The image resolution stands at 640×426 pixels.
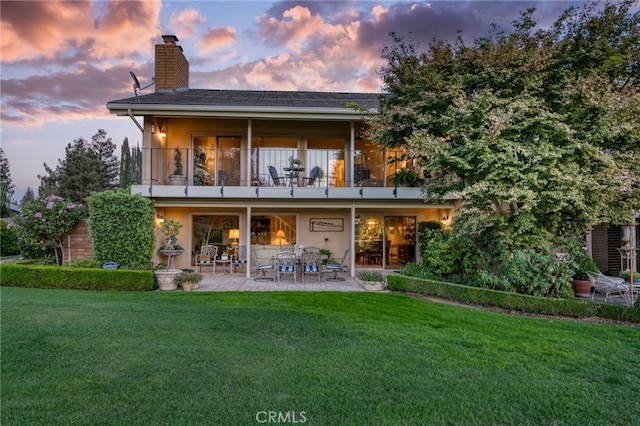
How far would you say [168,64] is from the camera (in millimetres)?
14117

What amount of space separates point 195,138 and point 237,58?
3969 mm

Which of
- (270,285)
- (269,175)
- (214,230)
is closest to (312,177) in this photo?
(269,175)

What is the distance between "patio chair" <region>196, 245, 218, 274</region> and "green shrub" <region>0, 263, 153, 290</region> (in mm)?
3173

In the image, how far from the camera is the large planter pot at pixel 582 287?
840 centimetres

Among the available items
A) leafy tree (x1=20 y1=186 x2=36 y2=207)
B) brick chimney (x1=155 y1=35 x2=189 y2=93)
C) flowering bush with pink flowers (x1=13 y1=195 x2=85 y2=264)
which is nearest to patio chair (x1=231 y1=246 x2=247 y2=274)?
flowering bush with pink flowers (x1=13 y1=195 x2=85 y2=264)

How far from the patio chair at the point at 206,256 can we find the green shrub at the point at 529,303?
7199 millimetres

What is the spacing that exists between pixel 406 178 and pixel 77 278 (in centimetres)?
953

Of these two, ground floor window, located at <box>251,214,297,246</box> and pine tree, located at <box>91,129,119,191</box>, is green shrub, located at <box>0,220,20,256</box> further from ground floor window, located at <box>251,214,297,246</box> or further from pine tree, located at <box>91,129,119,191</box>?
pine tree, located at <box>91,129,119,191</box>

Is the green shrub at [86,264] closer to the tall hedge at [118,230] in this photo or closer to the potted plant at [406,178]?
the tall hedge at [118,230]

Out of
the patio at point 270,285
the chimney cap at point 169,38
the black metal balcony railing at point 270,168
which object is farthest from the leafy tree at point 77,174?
the patio at point 270,285

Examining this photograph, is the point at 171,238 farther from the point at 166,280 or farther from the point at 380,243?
the point at 380,243

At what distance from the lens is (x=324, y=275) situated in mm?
11344

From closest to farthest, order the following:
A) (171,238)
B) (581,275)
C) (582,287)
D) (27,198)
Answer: (582,287) → (581,275) → (171,238) → (27,198)

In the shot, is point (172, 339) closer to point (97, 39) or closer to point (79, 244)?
point (79, 244)
